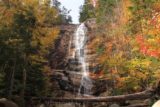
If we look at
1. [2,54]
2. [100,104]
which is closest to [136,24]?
[100,104]

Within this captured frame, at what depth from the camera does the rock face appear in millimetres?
29534

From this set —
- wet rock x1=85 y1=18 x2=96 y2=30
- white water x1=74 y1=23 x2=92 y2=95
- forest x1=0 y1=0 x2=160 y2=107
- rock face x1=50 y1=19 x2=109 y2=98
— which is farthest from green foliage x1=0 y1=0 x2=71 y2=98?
wet rock x1=85 y1=18 x2=96 y2=30

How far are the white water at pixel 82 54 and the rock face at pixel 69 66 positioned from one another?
1.06 feet

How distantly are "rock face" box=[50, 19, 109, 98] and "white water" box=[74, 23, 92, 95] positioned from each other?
1.06 ft

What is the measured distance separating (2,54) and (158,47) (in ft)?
41.1

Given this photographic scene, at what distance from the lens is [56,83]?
3031cm

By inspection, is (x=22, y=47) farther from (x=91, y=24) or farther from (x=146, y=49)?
(x=91, y=24)

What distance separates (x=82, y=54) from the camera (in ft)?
112

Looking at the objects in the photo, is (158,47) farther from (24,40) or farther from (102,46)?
(102,46)

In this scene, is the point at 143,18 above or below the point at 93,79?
above

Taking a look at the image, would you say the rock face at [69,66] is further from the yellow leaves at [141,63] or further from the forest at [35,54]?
the yellow leaves at [141,63]

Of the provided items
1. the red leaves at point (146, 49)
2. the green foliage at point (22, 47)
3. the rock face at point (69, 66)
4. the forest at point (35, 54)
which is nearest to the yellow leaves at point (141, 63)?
the forest at point (35, 54)

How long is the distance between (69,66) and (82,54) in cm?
223

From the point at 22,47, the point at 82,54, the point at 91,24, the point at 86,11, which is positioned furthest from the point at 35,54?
the point at 86,11
